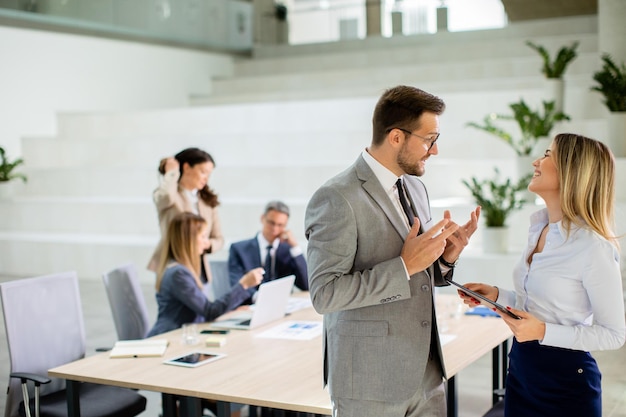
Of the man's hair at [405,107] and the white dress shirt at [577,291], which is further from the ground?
the man's hair at [405,107]

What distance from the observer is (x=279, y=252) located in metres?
5.69

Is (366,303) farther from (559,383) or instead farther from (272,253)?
(272,253)

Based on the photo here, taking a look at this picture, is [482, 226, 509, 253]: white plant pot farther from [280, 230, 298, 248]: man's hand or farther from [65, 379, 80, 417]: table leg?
[65, 379, 80, 417]: table leg

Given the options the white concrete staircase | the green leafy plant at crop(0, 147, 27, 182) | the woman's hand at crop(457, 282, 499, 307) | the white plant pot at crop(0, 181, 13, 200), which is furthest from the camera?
the white plant pot at crop(0, 181, 13, 200)

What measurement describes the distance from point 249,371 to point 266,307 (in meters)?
0.88

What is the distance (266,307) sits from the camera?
442cm

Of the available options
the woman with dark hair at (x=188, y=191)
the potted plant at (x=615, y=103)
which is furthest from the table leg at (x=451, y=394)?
the potted plant at (x=615, y=103)

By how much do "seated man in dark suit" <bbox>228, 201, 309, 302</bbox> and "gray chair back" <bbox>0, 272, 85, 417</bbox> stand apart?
1376 millimetres

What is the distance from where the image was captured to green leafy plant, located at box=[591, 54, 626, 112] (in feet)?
28.7

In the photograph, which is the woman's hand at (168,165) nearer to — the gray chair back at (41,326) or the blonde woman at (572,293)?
the gray chair back at (41,326)

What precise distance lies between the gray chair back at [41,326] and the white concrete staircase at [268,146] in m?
4.21

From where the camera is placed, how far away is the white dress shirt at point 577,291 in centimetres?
266

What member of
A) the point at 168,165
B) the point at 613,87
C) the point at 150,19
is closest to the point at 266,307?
the point at 168,165

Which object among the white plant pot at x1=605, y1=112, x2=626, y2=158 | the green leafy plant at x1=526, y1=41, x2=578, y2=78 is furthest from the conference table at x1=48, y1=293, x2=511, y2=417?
the green leafy plant at x1=526, y1=41, x2=578, y2=78
